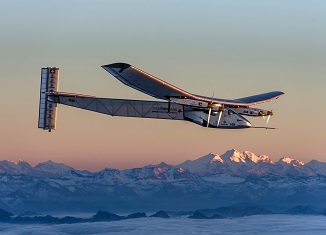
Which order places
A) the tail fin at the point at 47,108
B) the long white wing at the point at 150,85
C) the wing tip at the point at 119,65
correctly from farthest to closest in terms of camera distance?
the tail fin at the point at 47,108 → the long white wing at the point at 150,85 → the wing tip at the point at 119,65

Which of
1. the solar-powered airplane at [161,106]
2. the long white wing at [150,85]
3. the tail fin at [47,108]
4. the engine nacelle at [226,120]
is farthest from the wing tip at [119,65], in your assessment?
the tail fin at [47,108]

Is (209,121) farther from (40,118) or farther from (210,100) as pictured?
(40,118)

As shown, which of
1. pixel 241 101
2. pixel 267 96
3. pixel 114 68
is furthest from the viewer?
pixel 267 96

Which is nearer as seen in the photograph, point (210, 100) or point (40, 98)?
point (210, 100)

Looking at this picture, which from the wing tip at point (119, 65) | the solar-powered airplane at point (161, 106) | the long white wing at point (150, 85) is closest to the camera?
the wing tip at point (119, 65)

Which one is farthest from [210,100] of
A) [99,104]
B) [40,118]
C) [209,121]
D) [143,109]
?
[40,118]

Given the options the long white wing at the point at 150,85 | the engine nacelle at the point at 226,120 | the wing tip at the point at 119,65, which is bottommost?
the engine nacelle at the point at 226,120

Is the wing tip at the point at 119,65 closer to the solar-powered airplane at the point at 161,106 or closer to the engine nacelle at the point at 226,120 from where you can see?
the solar-powered airplane at the point at 161,106

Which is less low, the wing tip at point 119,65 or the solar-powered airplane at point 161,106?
the wing tip at point 119,65

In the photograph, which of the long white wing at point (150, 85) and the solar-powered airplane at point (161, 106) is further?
the solar-powered airplane at point (161, 106)
